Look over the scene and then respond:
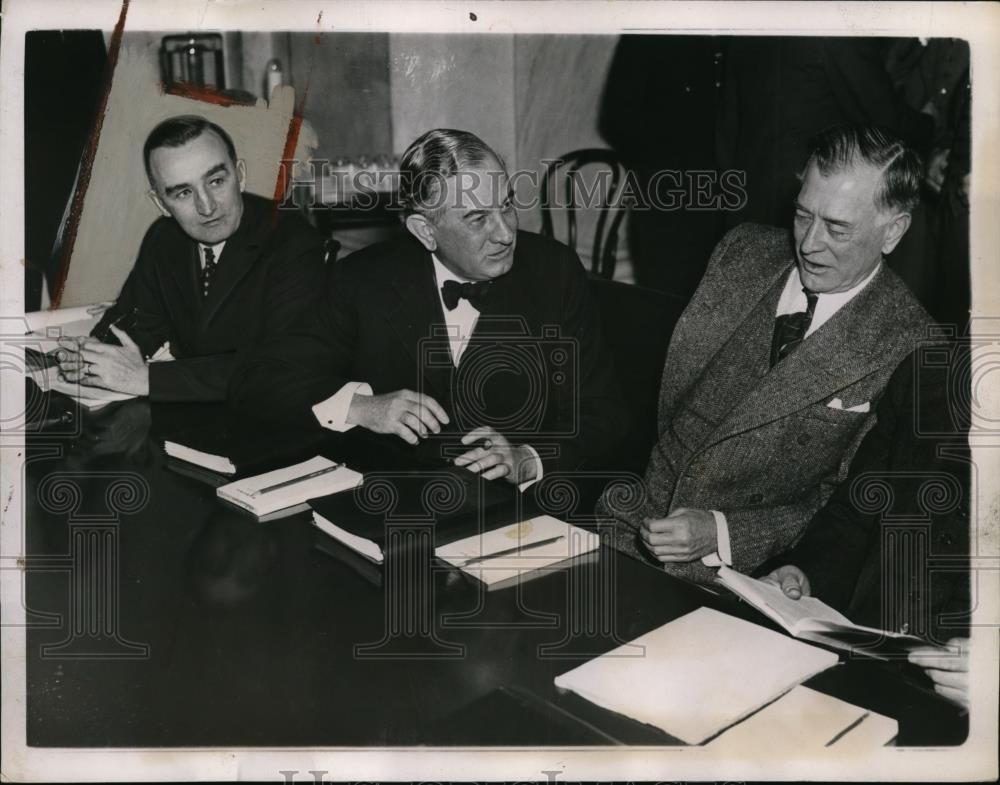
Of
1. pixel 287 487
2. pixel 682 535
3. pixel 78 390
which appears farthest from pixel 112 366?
pixel 682 535

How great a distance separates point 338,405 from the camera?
2445 millimetres

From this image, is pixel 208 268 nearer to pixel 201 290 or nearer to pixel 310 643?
pixel 201 290

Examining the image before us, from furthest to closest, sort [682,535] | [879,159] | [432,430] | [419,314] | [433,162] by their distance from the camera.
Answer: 1. [419,314]
2. [432,430]
3. [433,162]
4. [682,535]
5. [879,159]

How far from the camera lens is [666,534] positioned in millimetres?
2086

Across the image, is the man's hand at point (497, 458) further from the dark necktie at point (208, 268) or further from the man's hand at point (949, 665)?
the man's hand at point (949, 665)

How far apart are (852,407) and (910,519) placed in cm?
27

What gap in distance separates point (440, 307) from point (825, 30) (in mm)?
1130

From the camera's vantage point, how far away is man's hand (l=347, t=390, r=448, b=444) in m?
2.38

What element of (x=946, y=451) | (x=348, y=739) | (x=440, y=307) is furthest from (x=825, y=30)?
(x=348, y=739)

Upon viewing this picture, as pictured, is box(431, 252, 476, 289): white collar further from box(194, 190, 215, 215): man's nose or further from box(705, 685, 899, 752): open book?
box(705, 685, 899, 752): open book

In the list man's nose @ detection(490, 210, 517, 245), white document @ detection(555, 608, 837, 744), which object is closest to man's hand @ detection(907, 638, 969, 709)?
white document @ detection(555, 608, 837, 744)

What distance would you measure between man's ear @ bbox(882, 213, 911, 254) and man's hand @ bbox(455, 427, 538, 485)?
0.97m

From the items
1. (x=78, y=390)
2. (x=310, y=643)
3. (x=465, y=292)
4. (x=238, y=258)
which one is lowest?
(x=310, y=643)

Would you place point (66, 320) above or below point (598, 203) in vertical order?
below
